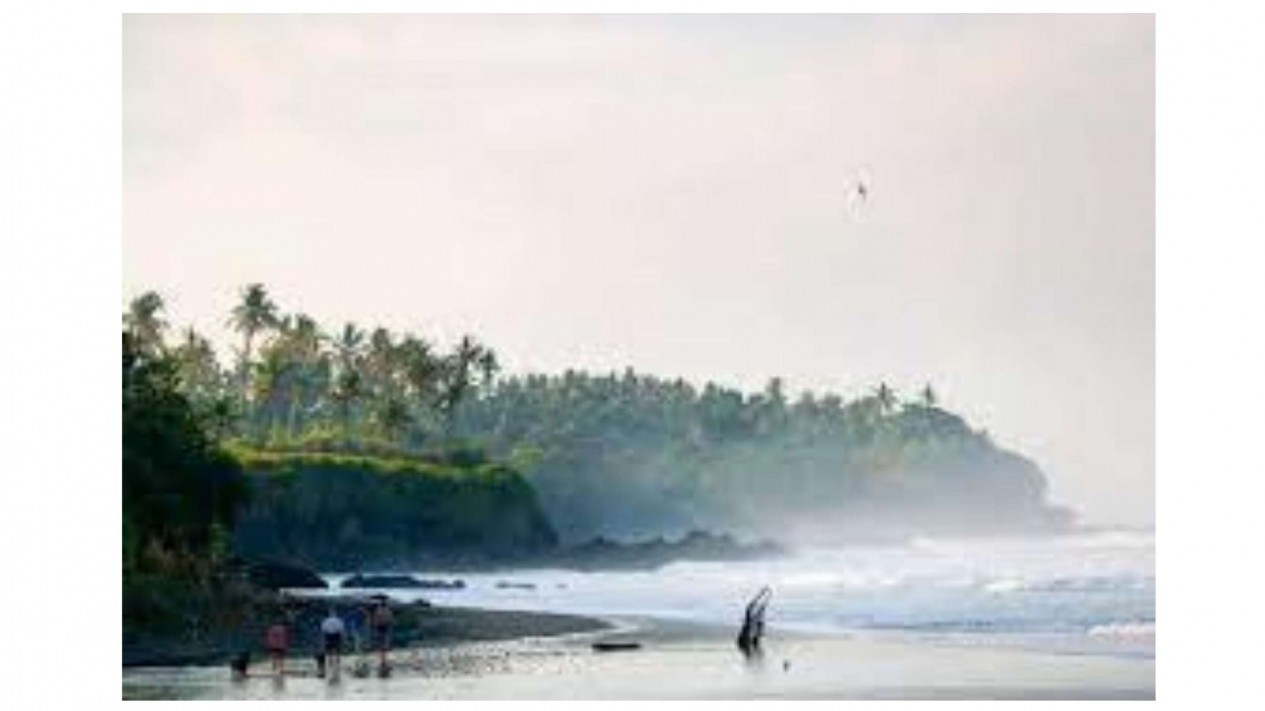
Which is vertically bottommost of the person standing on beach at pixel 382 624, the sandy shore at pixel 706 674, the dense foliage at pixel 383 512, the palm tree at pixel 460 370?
the sandy shore at pixel 706 674

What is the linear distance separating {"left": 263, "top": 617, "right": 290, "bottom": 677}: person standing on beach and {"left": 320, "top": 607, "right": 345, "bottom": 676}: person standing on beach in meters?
0.13

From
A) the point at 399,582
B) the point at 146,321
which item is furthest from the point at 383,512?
the point at 146,321

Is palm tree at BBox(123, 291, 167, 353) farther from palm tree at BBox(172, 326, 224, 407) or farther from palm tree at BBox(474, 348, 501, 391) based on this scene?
Answer: palm tree at BBox(474, 348, 501, 391)

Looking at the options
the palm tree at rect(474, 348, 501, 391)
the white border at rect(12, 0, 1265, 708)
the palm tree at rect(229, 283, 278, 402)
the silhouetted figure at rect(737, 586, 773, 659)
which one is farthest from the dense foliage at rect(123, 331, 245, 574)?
the silhouetted figure at rect(737, 586, 773, 659)

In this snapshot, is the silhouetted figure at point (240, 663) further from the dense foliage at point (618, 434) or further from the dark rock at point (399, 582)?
the dense foliage at point (618, 434)

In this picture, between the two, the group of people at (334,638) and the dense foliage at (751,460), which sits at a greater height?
the dense foliage at (751,460)

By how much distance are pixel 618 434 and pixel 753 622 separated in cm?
78

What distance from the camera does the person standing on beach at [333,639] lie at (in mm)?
16672

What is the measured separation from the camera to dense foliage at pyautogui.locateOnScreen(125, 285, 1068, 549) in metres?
16.6

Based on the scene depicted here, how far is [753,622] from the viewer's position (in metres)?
16.6

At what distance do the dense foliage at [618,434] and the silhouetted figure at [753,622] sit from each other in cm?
27

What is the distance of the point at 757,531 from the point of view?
16.7 m

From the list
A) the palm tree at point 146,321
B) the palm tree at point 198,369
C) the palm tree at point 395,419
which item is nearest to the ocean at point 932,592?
the palm tree at point 395,419

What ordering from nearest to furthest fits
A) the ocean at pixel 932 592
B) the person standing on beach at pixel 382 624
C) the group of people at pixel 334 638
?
the ocean at pixel 932 592 → the group of people at pixel 334 638 → the person standing on beach at pixel 382 624
